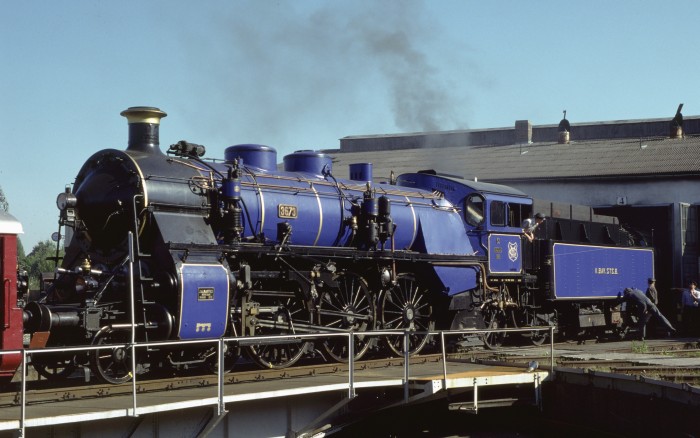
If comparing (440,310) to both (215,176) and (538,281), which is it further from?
(215,176)

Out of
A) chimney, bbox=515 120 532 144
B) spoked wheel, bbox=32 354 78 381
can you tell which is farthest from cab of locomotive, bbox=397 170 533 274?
chimney, bbox=515 120 532 144

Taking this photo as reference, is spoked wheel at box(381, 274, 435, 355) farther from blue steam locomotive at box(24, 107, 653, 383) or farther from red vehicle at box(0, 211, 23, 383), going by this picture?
red vehicle at box(0, 211, 23, 383)

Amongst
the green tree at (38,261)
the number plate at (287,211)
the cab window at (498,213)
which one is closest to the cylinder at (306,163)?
the number plate at (287,211)

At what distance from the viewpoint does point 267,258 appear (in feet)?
56.9

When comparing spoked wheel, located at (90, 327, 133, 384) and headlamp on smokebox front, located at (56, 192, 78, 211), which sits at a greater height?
headlamp on smokebox front, located at (56, 192, 78, 211)

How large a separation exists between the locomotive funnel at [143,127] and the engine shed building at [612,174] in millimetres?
15766

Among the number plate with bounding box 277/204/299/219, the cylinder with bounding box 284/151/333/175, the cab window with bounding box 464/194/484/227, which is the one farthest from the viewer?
the cab window with bounding box 464/194/484/227

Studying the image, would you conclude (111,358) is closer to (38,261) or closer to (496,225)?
(496,225)

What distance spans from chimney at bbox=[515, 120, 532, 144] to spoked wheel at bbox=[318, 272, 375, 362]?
3136cm

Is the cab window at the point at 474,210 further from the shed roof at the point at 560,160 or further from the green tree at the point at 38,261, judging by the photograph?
the green tree at the point at 38,261

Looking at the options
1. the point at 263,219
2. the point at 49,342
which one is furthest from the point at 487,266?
the point at 49,342

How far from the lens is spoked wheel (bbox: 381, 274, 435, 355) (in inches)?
778

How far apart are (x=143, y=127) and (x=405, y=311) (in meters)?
7.11

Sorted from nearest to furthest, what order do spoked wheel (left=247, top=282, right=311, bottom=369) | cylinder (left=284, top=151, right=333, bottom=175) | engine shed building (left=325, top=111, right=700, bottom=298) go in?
1. spoked wheel (left=247, top=282, right=311, bottom=369)
2. cylinder (left=284, top=151, right=333, bottom=175)
3. engine shed building (left=325, top=111, right=700, bottom=298)
